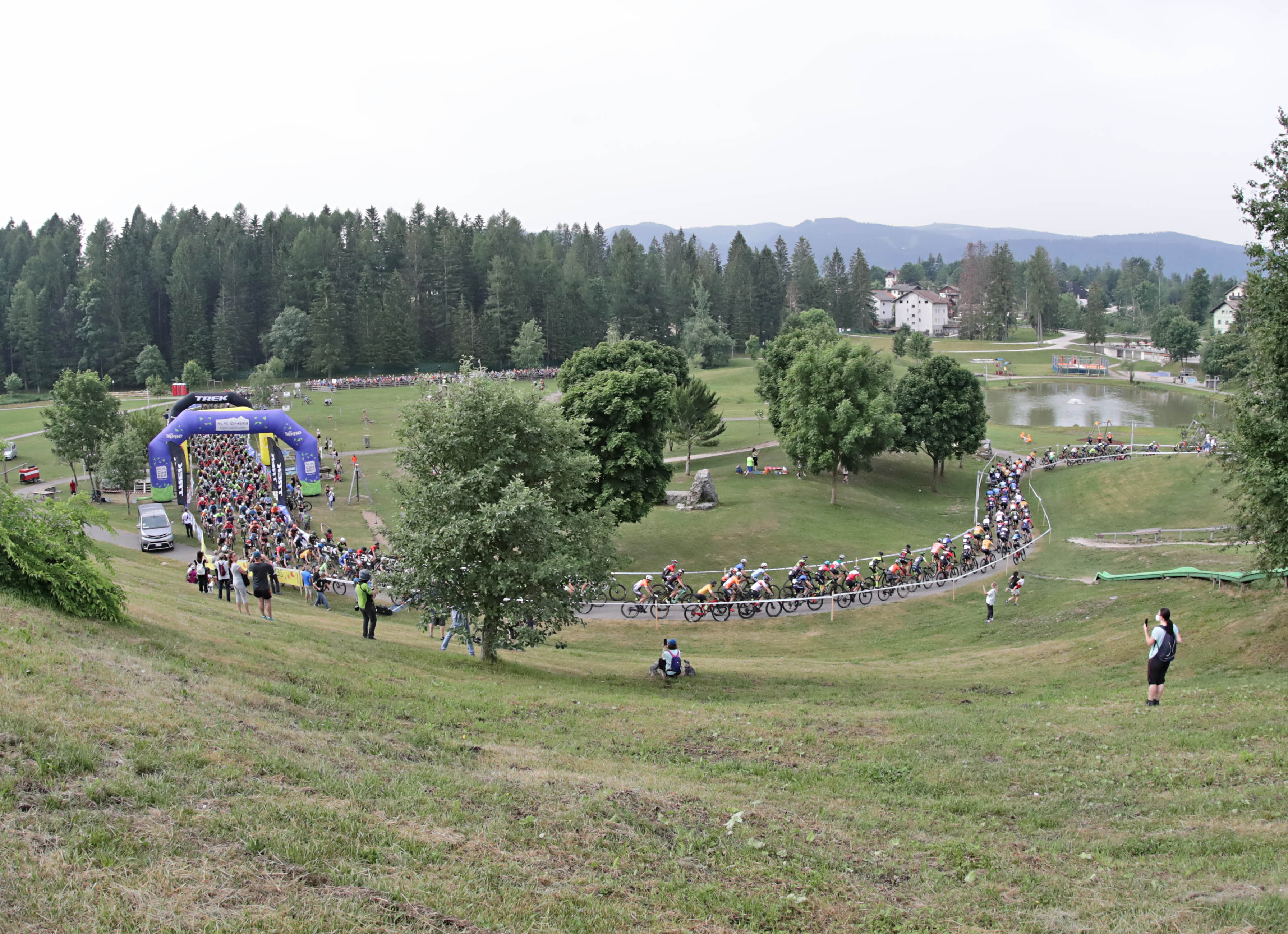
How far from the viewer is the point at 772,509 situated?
143 ft

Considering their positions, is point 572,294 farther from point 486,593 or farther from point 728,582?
point 486,593

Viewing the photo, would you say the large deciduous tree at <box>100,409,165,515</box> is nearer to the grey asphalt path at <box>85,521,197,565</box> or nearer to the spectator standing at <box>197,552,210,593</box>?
the grey asphalt path at <box>85,521,197,565</box>

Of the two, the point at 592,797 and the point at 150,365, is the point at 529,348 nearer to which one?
the point at 150,365

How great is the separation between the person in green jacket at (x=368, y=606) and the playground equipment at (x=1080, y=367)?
123 m

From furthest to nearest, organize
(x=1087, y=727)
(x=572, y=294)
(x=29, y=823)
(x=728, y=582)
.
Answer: (x=572, y=294) < (x=728, y=582) < (x=1087, y=727) < (x=29, y=823)

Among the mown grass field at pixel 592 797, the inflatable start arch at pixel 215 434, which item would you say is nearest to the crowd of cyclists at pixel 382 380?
the inflatable start arch at pixel 215 434

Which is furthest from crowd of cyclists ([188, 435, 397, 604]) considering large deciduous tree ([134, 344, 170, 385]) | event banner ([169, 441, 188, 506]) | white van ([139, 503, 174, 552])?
large deciduous tree ([134, 344, 170, 385])

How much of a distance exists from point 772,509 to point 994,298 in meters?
123

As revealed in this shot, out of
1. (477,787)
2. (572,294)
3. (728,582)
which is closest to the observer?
A: (477,787)

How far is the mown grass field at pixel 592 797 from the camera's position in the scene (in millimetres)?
6922

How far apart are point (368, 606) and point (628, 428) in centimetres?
1734

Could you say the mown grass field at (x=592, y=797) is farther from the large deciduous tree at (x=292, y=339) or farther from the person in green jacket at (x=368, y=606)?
the large deciduous tree at (x=292, y=339)

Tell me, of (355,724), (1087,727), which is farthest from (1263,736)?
(355,724)

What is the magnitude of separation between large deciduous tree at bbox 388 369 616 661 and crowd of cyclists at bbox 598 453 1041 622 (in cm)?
709
